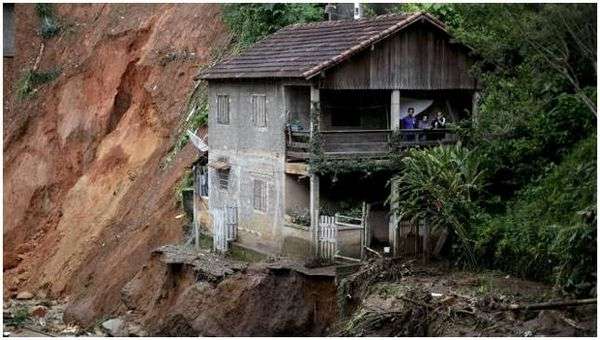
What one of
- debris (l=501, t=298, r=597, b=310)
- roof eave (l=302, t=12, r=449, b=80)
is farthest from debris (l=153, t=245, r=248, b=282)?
debris (l=501, t=298, r=597, b=310)

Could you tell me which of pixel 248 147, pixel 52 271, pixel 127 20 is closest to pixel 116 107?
pixel 127 20

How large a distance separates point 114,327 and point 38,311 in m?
4.91

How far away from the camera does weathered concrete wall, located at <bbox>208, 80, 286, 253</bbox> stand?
31.6m

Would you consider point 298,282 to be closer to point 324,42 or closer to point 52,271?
point 324,42

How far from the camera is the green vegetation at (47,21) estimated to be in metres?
53.8

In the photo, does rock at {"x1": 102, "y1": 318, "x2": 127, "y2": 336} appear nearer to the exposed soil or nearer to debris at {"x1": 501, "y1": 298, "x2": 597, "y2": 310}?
the exposed soil

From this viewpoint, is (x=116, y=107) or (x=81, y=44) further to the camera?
(x=81, y=44)

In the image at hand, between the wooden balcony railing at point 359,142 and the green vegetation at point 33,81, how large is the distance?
22842 mm

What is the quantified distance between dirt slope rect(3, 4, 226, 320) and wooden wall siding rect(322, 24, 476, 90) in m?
9.39

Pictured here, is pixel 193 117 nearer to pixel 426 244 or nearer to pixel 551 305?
pixel 426 244

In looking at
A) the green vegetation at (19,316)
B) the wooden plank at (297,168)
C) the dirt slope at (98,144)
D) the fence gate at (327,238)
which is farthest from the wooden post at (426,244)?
the green vegetation at (19,316)

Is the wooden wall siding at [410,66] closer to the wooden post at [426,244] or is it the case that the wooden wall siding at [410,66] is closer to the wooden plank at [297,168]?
the wooden plank at [297,168]

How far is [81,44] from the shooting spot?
51781 mm

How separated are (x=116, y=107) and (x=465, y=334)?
26424 mm
